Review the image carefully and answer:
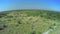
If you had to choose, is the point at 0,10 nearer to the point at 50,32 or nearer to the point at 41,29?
the point at 41,29

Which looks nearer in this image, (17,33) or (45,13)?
(17,33)

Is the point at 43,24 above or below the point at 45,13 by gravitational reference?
below

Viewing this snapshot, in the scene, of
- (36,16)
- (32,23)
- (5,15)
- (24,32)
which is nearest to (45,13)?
(36,16)

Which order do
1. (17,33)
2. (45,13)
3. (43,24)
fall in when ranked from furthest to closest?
(45,13) → (43,24) → (17,33)

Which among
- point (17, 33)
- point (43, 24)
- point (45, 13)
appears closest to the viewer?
point (17, 33)

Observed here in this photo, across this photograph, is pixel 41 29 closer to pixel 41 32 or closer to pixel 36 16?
pixel 41 32

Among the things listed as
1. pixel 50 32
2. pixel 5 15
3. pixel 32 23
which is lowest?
pixel 50 32

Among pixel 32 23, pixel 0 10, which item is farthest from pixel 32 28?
pixel 0 10
